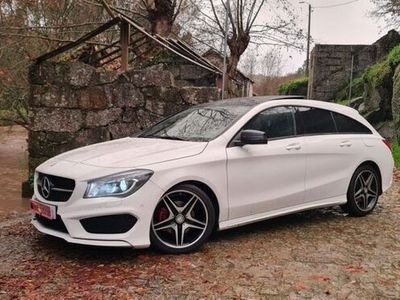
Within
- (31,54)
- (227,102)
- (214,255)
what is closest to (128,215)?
(214,255)

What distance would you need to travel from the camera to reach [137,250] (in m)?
4.77

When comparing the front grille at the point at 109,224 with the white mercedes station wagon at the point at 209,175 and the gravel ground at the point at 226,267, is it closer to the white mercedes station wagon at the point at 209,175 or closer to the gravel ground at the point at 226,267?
the white mercedes station wagon at the point at 209,175

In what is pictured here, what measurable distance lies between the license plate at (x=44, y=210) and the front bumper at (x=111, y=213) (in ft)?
0.25

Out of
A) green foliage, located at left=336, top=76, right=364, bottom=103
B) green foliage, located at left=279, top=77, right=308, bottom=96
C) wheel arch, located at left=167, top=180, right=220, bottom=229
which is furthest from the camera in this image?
green foliage, located at left=279, top=77, right=308, bottom=96

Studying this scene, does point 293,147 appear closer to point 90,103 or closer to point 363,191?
point 363,191

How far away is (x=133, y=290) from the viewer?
3.91m

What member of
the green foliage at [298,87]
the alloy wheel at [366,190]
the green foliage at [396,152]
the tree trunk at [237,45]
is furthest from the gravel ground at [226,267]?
the green foliage at [298,87]

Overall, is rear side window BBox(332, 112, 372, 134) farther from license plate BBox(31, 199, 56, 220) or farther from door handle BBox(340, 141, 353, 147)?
license plate BBox(31, 199, 56, 220)

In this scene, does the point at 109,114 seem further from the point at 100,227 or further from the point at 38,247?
the point at 100,227

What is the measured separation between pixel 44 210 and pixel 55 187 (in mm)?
238

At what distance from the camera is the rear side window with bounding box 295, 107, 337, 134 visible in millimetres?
5840

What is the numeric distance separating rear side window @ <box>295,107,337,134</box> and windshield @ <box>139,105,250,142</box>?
0.74 metres

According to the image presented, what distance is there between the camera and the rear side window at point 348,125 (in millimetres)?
6289

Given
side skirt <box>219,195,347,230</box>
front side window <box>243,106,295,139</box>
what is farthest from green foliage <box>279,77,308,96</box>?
front side window <box>243,106,295,139</box>
